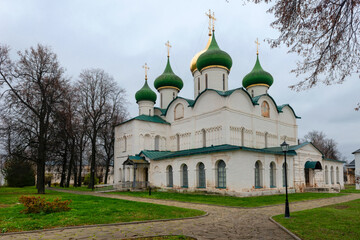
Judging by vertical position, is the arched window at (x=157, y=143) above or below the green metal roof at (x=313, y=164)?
above

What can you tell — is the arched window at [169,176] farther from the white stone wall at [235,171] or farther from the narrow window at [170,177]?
the white stone wall at [235,171]

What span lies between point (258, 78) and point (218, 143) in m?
10.7

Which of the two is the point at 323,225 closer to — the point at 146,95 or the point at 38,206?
the point at 38,206

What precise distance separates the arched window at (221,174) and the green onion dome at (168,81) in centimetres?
1523

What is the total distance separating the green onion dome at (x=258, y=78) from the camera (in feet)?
99.8

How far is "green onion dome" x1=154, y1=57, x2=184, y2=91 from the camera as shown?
3406 cm

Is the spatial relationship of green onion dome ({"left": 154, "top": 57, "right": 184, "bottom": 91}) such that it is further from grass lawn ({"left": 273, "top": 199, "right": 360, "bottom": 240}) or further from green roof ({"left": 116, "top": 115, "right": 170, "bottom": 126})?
grass lawn ({"left": 273, "top": 199, "right": 360, "bottom": 240})

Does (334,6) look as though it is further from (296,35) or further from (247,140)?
(247,140)

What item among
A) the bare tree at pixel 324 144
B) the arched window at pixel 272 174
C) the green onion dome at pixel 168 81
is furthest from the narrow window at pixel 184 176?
the bare tree at pixel 324 144

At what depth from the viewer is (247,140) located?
24.9 meters

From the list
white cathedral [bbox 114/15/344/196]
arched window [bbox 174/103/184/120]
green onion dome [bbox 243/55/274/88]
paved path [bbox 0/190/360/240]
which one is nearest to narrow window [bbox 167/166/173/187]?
white cathedral [bbox 114/15/344/196]

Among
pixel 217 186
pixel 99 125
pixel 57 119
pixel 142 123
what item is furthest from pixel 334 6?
pixel 99 125

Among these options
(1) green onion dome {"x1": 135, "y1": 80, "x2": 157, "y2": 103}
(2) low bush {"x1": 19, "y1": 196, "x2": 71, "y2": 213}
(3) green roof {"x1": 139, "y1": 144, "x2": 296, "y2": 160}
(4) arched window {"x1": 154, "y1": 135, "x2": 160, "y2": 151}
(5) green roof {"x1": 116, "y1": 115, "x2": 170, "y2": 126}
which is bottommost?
(2) low bush {"x1": 19, "y1": 196, "x2": 71, "y2": 213}

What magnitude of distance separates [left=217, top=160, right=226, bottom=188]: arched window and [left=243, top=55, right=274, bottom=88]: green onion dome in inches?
510
